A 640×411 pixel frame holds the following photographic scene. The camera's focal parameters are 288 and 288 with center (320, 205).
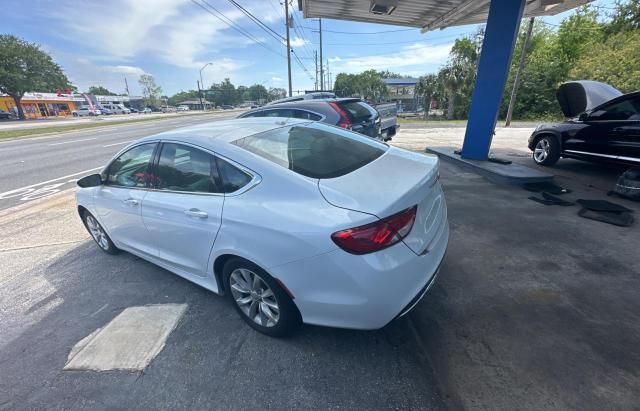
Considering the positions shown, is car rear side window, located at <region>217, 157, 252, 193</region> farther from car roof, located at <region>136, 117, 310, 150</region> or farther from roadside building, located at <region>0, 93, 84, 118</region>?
roadside building, located at <region>0, 93, 84, 118</region>

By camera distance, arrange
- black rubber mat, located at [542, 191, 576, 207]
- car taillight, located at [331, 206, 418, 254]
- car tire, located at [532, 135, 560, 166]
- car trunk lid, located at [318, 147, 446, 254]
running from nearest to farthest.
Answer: car taillight, located at [331, 206, 418, 254] < car trunk lid, located at [318, 147, 446, 254] < black rubber mat, located at [542, 191, 576, 207] < car tire, located at [532, 135, 560, 166]

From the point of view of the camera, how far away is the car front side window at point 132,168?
2830 millimetres

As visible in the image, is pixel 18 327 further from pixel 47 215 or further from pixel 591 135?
pixel 591 135

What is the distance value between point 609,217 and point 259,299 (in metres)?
4.83

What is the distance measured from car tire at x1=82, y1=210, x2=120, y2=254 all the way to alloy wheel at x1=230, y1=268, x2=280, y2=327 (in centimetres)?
222

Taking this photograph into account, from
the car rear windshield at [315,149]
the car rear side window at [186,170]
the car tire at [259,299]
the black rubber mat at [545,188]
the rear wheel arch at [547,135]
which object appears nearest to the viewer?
the car tire at [259,299]

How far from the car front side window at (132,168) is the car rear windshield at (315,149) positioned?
3.72 feet

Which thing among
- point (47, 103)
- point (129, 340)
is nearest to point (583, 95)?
point (129, 340)

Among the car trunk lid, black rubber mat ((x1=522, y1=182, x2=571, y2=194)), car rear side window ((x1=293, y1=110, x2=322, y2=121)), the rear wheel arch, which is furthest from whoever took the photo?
the rear wheel arch

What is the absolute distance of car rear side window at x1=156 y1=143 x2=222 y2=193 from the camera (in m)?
2.30

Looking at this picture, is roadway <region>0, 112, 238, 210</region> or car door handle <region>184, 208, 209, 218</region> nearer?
car door handle <region>184, 208, 209, 218</region>

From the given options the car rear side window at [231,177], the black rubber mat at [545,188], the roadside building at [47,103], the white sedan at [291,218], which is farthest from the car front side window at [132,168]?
the roadside building at [47,103]

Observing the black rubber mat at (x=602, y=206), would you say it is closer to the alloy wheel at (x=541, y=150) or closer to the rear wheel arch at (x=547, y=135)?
the rear wheel arch at (x=547, y=135)

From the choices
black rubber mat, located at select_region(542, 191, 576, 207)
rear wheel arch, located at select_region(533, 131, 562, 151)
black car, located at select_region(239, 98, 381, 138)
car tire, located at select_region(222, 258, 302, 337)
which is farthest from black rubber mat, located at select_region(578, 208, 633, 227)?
car tire, located at select_region(222, 258, 302, 337)
